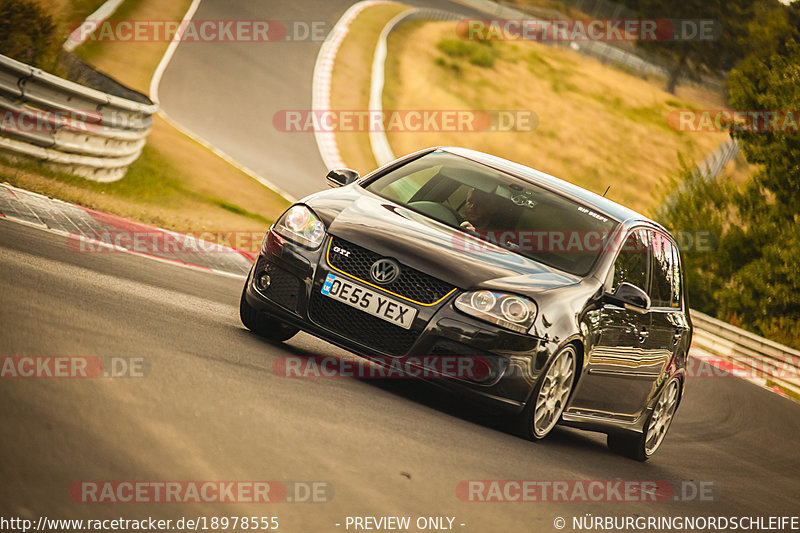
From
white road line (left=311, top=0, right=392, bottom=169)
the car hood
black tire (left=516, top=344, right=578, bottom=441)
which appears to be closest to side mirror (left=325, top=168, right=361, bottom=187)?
the car hood

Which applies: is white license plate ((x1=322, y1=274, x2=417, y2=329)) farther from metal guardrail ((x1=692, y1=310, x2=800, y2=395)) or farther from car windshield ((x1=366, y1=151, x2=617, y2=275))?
metal guardrail ((x1=692, y1=310, x2=800, y2=395))

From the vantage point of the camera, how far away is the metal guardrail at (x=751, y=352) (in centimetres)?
1775

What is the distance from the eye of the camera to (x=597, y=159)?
4241cm

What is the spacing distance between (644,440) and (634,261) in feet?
4.68

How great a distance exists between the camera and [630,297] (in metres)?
7.03

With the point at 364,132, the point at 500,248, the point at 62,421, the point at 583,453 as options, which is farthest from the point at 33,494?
the point at 364,132

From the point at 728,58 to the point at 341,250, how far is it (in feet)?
201

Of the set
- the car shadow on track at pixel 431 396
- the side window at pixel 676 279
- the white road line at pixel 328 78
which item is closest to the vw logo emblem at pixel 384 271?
the car shadow on track at pixel 431 396

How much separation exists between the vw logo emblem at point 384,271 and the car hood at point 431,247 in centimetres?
5

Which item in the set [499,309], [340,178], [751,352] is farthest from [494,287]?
[751,352]

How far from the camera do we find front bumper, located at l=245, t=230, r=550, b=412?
6.31 metres

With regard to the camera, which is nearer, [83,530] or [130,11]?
[83,530]

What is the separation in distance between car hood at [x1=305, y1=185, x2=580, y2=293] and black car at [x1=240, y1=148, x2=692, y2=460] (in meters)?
0.01

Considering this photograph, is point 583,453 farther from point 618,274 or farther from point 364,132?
point 364,132
